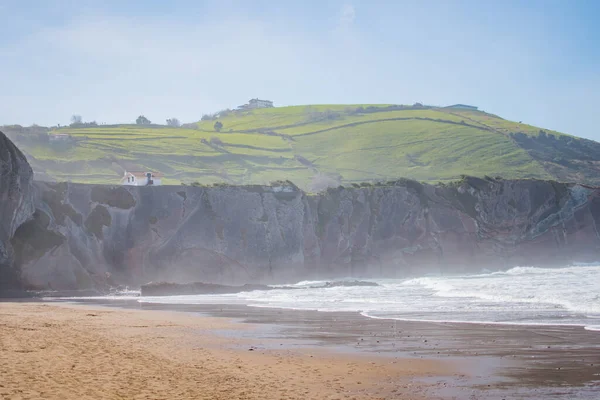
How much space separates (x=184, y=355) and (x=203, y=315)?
12.0 metres

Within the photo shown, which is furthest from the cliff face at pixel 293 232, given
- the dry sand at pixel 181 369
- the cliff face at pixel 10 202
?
the dry sand at pixel 181 369

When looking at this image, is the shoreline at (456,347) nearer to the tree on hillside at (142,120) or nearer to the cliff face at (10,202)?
the cliff face at (10,202)

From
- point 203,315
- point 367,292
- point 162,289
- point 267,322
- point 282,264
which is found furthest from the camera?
point 282,264

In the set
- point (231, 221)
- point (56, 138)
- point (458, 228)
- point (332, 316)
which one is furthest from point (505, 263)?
point (56, 138)

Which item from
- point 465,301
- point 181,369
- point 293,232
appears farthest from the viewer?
point 293,232

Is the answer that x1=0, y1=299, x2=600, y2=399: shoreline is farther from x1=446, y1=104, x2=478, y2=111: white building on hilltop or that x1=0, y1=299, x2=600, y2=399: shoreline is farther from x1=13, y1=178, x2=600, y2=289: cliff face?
x1=446, y1=104, x2=478, y2=111: white building on hilltop

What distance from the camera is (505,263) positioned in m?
60.7

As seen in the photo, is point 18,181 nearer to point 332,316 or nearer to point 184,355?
point 332,316

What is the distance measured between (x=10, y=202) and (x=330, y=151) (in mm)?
65790

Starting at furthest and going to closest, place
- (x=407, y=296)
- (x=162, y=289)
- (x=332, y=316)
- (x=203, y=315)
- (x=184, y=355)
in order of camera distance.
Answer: (x=162, y=289) → (x=407, y=296) → (x=203, y=315) → (x=332, y=316) → (x=184, y=355)

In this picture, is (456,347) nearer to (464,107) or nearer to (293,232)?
(293,232)

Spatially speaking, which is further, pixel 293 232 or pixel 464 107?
pixel 464 107

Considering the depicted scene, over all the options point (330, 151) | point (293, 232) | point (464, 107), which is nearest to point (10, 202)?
point (293, 232)

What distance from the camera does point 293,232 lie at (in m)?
55.5
